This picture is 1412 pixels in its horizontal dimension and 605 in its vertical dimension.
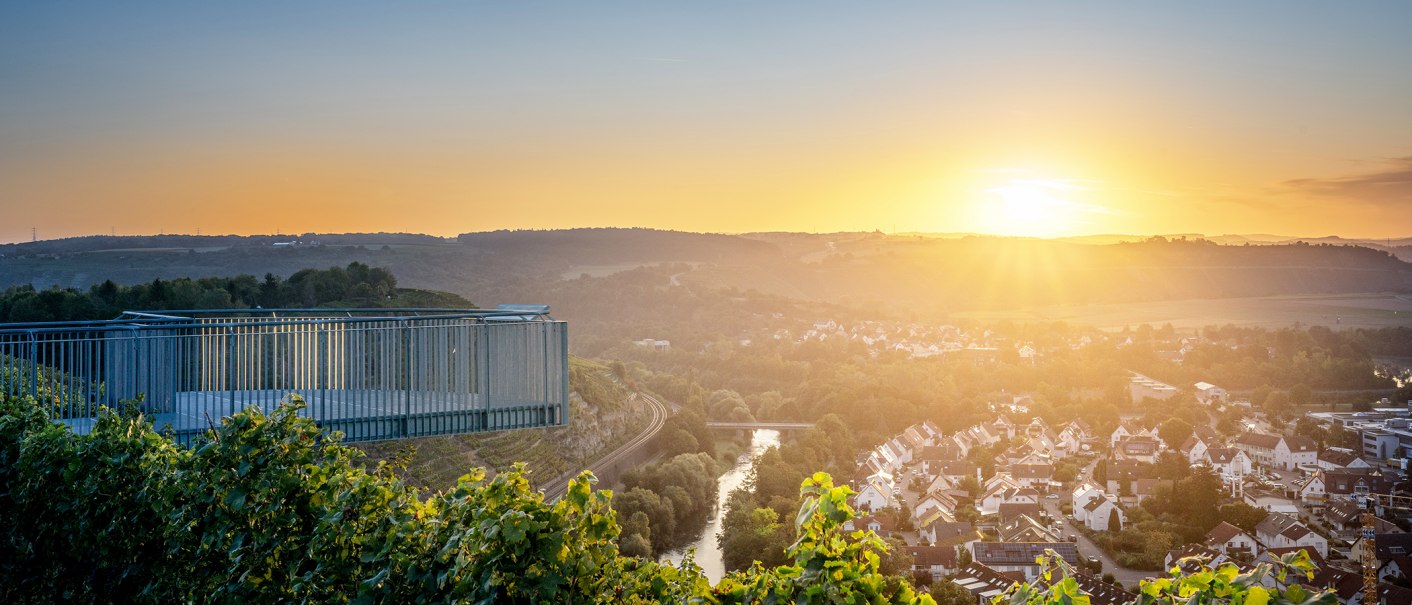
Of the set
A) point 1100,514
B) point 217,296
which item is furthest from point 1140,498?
point 217,296

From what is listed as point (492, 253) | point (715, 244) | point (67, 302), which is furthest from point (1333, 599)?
point (715, 244)

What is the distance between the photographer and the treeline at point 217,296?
1847cm

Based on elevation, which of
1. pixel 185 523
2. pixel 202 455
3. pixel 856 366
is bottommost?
pixel 856 366

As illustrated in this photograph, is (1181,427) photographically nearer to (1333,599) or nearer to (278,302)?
(278,302)

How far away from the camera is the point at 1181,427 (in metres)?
24.8

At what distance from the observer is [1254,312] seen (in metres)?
37.5

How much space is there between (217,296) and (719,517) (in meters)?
13.5

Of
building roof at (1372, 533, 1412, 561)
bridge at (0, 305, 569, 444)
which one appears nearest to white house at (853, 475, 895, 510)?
building roof at (1372, 533, 1412, 561)

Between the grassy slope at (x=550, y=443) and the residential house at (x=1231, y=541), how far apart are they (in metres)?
11.7

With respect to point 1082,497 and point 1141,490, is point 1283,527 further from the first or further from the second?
point 1141,490

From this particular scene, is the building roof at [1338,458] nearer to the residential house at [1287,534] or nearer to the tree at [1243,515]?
the tree at [1243,515]

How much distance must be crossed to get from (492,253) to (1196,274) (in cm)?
4066

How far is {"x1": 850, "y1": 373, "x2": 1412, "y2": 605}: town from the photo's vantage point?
1408 centimetres

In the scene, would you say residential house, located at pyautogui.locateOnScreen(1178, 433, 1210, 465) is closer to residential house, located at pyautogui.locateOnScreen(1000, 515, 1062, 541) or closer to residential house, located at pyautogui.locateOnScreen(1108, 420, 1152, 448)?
residential house, located at pyautogui.locateOnScreen(1108, 420, 1152, 448)
